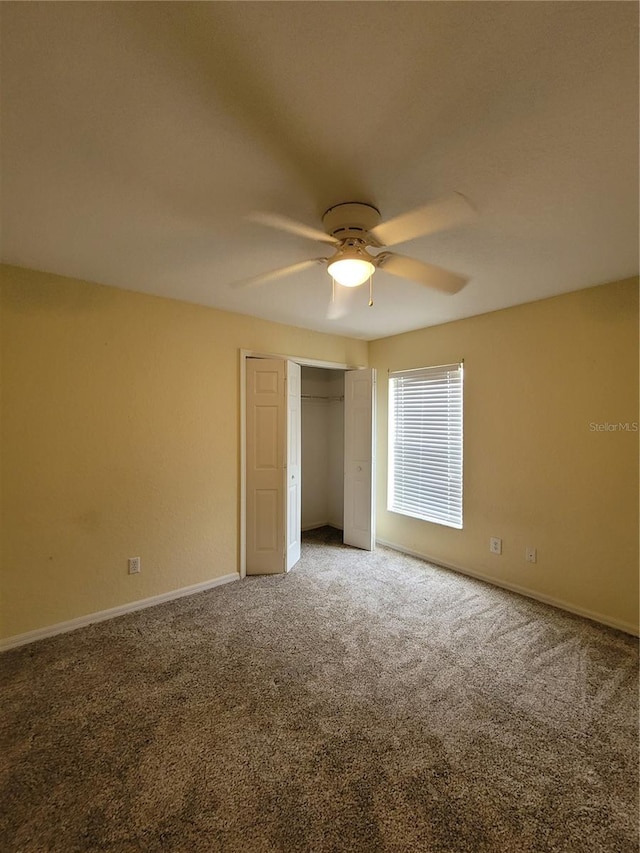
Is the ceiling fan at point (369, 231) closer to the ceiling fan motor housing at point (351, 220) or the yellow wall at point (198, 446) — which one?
the ceiling fan motor housing at point (351, 220)

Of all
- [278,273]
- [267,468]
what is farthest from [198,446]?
[278,273]

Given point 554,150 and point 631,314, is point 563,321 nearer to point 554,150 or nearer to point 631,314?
point 631,314

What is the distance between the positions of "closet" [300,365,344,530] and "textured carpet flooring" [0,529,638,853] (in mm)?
2440

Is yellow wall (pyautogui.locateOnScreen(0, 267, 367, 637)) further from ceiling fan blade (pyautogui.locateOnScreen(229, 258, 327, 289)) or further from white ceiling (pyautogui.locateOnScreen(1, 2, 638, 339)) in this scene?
ceiling fan blade (pyautogui.locateOnScreen(229, 258, 327, 289))

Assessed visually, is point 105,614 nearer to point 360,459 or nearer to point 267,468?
point 267,468

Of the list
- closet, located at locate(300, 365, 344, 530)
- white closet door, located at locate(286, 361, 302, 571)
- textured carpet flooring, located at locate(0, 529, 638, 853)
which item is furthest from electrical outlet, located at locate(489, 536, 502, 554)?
closet, located at locate(300, 365, 344, 530)

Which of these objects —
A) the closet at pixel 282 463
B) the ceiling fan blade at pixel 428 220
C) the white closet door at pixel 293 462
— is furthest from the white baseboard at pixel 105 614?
the ceiling fan blade at pixel 428 220

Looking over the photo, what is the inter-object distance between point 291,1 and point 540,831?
271 centimetres

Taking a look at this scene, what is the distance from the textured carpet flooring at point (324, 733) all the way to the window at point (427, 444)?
1243 mm

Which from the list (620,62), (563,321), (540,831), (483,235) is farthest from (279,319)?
(540,831)

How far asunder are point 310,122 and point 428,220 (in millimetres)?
783

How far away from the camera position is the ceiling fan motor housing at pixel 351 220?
1.68 meters

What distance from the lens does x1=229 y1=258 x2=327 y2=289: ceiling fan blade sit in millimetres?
2135

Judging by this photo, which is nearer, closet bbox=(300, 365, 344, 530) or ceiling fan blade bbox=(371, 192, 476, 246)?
ceiling fan blade bbox=(371, 192, 476, 246)
